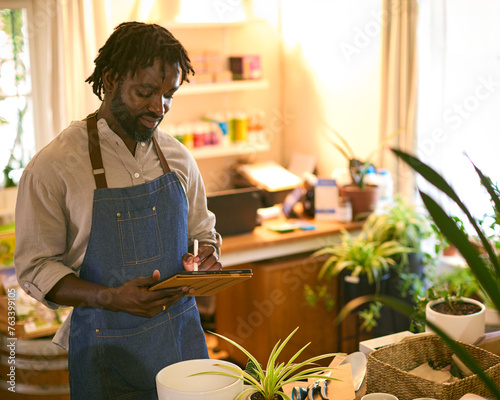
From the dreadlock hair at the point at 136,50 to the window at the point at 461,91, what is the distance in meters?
1.89

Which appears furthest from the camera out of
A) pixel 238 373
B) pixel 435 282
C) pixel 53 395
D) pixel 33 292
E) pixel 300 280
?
pixel 300 280

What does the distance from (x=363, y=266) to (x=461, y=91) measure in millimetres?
1052

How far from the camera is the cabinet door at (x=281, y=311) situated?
3377mm

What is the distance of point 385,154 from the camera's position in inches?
142

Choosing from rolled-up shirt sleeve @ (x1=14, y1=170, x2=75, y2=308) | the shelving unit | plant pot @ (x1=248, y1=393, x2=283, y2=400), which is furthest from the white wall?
plant pot @ (x1=248, y1=393, x2=283, y2=400)

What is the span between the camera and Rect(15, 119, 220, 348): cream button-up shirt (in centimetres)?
164

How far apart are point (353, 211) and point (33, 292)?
224 cm

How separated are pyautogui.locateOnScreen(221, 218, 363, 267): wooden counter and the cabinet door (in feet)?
0.21

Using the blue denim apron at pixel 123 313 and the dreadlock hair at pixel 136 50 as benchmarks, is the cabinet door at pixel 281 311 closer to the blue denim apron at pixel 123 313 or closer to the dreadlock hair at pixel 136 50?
the blue denim apron at pixel 123 313

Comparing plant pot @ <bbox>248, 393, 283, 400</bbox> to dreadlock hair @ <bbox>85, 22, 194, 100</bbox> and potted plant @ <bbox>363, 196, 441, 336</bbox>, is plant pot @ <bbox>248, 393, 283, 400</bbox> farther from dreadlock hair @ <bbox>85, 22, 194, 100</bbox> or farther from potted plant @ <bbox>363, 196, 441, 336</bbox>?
potted plant @ <bbox>363, 196, 441, 336</bbox>

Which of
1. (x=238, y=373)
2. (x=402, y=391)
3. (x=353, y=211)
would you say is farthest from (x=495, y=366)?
(x=353, y=211)

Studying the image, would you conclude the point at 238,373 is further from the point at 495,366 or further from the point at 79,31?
the point at 79,31

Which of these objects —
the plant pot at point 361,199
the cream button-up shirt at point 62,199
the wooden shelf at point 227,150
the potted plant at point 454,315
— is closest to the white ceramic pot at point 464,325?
A: the potted plant at point 454,315

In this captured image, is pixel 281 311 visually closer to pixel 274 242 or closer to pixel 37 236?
pixel 274 242
